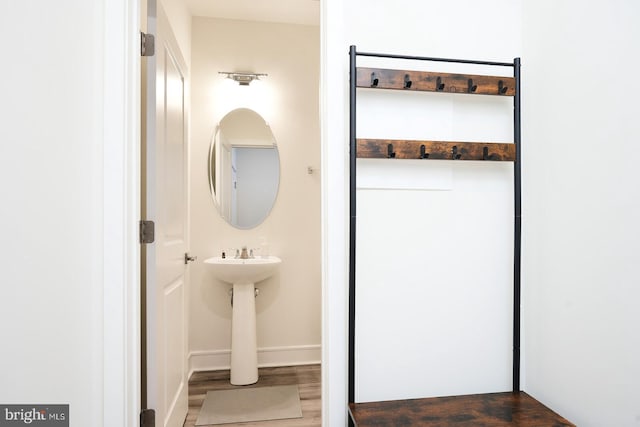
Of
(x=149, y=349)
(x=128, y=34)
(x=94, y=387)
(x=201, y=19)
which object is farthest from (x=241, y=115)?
(x=94, y=387)

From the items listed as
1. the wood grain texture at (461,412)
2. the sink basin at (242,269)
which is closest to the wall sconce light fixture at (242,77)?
the sink basin at (242,269)

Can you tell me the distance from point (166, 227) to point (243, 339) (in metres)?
1.29

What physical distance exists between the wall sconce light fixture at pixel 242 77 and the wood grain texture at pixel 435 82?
1878 mm

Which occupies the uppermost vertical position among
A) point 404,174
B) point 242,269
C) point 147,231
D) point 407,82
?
point 407,82

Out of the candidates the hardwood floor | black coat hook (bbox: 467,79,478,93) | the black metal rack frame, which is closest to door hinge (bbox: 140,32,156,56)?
the black metal rack frame

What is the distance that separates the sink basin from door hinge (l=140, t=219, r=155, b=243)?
1.11 metres

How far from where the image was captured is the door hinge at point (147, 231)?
1.50 meters

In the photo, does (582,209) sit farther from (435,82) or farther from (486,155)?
(435,82)

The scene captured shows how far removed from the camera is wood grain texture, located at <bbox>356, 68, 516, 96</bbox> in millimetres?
1386

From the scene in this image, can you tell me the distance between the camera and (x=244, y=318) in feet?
8.93

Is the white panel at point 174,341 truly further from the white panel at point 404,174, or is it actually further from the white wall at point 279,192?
the white panel at point 404,174

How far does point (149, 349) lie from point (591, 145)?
184cm

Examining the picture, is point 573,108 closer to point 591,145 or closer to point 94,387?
point 591,145

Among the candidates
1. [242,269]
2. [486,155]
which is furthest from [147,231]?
[486,155]
